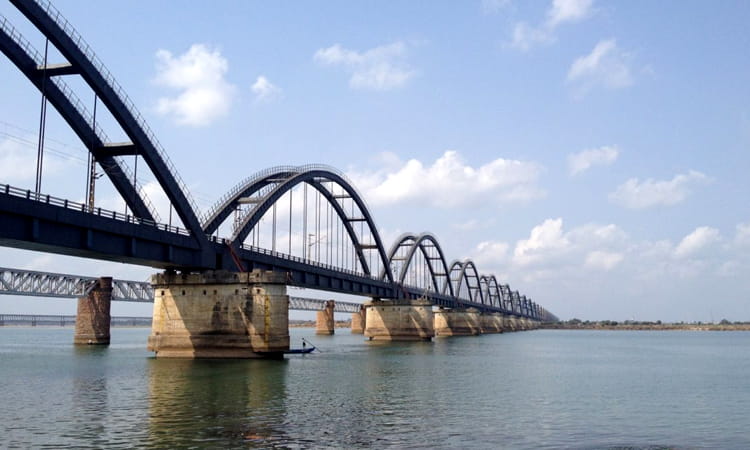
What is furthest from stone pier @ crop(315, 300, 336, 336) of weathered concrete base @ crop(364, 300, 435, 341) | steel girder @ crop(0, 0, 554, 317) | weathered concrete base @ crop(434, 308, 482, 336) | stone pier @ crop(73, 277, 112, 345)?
steel girder @ crop(0, 0, 554, 317)

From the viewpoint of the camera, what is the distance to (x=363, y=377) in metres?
48.6

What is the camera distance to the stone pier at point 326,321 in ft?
622

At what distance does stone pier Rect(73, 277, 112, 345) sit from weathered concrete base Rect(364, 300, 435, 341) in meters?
44.1

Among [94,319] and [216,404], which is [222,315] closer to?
[216,404]

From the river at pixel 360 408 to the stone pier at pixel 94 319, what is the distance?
4483 centimetres

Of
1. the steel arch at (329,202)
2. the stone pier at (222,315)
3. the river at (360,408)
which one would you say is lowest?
the river at (360,408)

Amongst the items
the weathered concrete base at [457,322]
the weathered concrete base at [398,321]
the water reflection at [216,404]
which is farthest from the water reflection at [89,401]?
the weathered concrete base at [457,322]

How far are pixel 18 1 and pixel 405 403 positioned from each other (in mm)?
31858

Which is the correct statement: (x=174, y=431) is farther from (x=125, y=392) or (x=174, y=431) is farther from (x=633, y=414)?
(x=633, y=414)

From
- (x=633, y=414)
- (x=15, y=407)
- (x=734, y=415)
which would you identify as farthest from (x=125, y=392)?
(x=734, y=415)

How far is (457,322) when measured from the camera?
18362 centimetres

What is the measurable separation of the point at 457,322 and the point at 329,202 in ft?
294

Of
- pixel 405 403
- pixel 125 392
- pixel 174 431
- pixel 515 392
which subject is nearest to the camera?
pixel 174 431

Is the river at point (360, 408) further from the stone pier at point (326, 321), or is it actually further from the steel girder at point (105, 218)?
the stone pier at point (326, 321)
